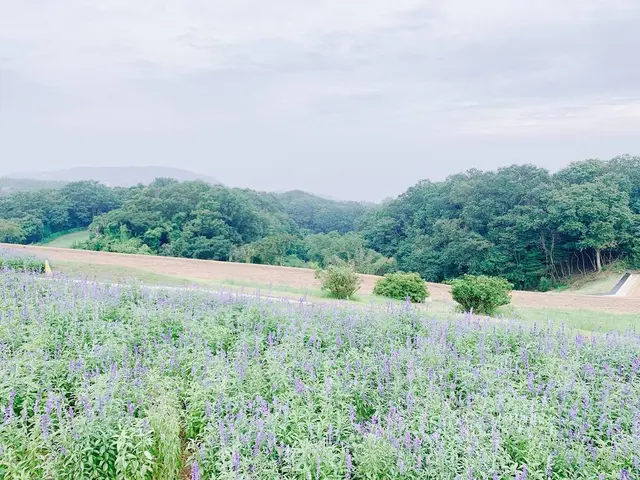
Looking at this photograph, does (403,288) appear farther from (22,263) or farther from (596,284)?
(596,284)

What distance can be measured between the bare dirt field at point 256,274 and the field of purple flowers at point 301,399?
7.94 metres

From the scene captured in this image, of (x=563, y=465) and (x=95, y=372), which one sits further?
(x=95, y=372)

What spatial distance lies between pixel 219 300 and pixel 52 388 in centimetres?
319

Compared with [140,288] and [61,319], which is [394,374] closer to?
[61,319]

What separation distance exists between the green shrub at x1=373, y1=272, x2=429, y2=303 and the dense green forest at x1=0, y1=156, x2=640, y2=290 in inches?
667

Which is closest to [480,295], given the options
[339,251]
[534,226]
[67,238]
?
[534,226]

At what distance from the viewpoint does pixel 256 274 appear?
51.9ft

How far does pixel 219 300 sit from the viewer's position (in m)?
7.31

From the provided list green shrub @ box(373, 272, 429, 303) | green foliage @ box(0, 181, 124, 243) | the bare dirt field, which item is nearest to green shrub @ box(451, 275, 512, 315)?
green shrub @ box(373, 272, 429, 303)

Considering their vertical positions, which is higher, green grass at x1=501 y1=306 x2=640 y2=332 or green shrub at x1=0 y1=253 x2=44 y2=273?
green shrub at x1=0 y1=253 x2=44 y2=273

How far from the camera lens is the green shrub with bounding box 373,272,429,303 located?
39.4 feet

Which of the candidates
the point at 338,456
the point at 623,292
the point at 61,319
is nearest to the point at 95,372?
the point at 61,319

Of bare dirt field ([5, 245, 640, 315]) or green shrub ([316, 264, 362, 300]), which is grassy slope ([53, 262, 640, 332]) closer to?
green shrub ([316, 264, 362, 300])

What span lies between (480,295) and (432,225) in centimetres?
2895
